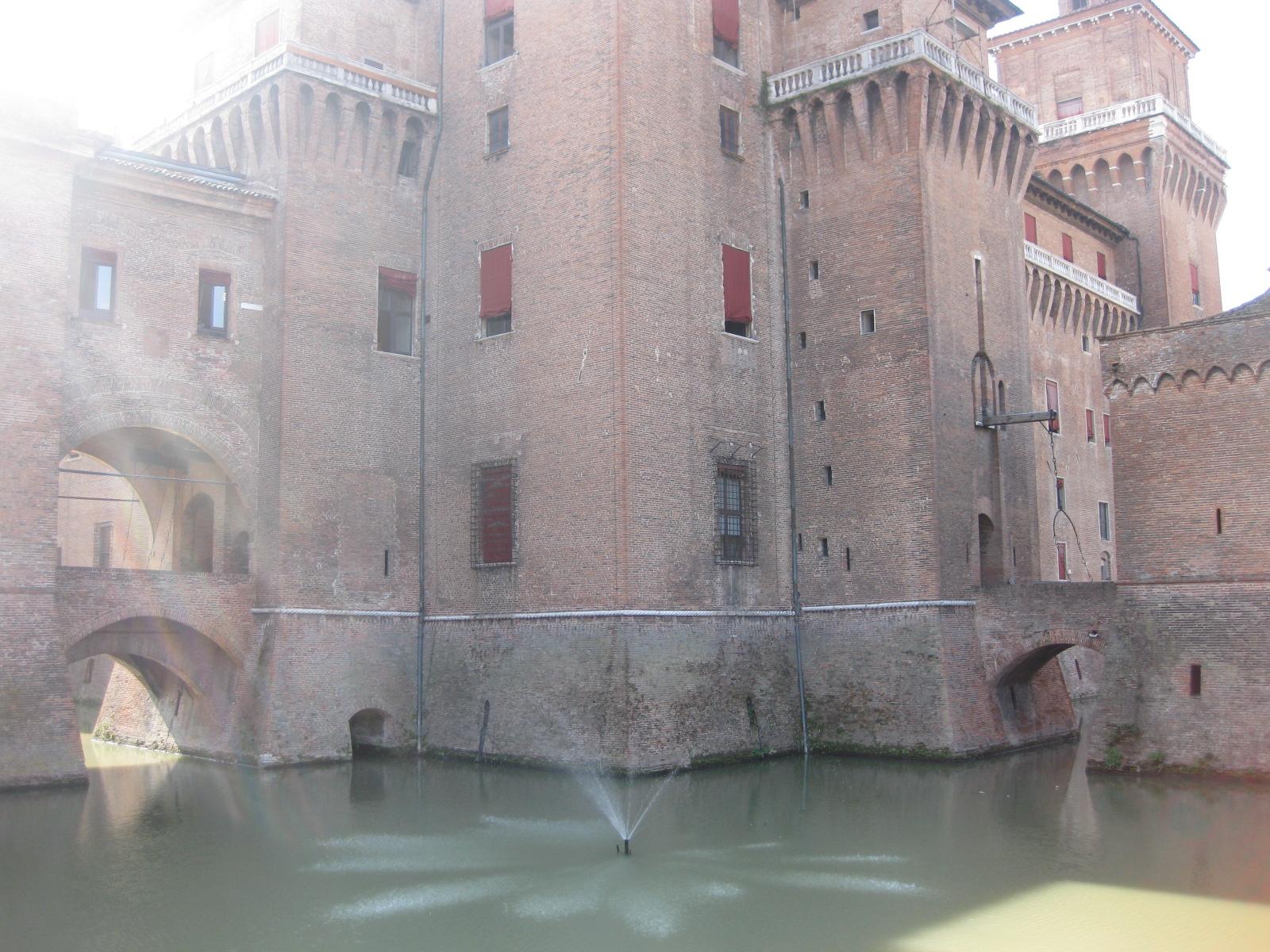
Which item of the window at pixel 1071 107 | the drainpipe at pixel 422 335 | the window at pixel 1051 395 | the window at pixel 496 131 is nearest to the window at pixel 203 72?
the drainpipe at pixel 422 335

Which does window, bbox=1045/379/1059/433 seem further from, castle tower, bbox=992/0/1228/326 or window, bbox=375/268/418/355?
window, bbox=375/268/418/355

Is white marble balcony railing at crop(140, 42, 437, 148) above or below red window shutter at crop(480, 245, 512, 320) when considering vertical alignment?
above

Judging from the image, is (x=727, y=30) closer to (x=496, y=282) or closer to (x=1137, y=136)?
(x=496, y=282)

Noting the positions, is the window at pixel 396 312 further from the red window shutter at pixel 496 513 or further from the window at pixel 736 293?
the window at pixel 736 293

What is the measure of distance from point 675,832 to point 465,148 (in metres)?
15.1

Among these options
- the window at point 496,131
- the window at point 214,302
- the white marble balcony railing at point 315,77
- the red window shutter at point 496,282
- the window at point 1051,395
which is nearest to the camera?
the window at point 214,302

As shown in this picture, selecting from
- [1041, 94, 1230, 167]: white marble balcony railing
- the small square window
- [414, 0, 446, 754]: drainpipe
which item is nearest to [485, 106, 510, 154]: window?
the small square window

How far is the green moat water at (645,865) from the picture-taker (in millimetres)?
12773

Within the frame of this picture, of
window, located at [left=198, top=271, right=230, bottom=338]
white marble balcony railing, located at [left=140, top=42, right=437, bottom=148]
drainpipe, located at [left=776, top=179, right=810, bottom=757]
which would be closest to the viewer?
window, located at [left=198, top=271, right=230, bottom=338]

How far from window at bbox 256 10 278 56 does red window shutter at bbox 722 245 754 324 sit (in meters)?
10.2

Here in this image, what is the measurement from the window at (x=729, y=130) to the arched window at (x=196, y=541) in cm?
1270

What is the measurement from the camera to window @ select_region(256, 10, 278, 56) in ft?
89.4

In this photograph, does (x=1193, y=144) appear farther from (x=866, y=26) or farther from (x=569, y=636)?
→ (x=569, y=636)

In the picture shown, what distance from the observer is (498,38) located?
26875mm
